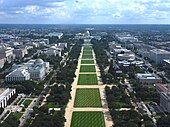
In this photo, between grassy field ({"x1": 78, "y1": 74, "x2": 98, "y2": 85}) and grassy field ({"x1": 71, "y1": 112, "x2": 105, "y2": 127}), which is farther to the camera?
grassy field ({"x1": 78, "y1": 74, "x2": 98, "y2": 85})

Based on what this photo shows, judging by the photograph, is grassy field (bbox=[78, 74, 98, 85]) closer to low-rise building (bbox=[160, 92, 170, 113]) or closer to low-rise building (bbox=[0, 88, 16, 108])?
low-rise building (bbox=[0, 88, 16, 108])

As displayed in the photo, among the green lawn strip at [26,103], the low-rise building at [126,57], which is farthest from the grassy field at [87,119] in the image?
the low-rise building at [126,57]

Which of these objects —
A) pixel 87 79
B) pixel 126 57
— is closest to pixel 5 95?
pixel 87 79

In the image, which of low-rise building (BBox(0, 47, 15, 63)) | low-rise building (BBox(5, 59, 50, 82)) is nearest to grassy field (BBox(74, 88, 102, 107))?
low-rise building (BBox(5, 59, 50, 82))

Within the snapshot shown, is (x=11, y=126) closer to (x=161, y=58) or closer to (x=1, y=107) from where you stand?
(x=1, y=107)

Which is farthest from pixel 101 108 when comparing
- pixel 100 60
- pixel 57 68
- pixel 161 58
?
pixel 161 58

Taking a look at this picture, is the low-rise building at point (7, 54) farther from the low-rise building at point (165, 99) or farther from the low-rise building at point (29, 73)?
the low-rise building at point (165, 99)
